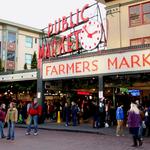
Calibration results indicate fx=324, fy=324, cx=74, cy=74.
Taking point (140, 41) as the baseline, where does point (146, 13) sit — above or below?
above

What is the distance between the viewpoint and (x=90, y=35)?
→ 25062 mm

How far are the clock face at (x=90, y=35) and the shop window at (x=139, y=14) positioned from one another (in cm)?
270

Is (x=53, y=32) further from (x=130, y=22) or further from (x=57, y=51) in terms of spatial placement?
(x=130, y=22)

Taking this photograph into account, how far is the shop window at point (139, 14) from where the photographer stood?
2424 centimetres

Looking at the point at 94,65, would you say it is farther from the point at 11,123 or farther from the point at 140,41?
the point at 11,123

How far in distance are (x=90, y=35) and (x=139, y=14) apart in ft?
13.2

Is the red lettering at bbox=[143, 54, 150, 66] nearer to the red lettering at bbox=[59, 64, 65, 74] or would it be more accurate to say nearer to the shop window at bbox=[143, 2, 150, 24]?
the shop window at bbox=[143, 2, 150, 24]

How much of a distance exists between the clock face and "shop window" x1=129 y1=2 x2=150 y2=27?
2702mm

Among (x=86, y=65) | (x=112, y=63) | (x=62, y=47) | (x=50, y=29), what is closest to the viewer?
(x=112, y=63)

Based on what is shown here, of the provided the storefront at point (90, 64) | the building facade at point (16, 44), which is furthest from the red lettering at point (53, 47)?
the building facade at point (16, 44)

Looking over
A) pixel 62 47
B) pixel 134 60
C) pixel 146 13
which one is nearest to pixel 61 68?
pixel 62 47

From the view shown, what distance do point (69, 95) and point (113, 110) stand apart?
32.8ft

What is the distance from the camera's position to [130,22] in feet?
82.7

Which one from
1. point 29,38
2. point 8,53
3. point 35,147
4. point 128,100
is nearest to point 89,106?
point 128,100
